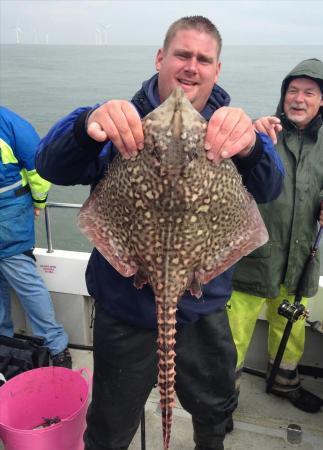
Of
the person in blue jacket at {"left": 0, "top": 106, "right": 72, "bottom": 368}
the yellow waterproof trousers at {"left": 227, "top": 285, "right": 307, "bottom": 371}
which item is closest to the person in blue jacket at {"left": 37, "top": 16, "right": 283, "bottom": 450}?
the yellow waterproof trousers at {"left": 227, "top": 285, "right": 307, "bottom": 371}

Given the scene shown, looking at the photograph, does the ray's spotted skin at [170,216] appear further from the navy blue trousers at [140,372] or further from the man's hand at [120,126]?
the navy blue trousers at [140,372]

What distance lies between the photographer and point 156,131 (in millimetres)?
1663

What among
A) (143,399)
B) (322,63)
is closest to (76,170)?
(143,399)

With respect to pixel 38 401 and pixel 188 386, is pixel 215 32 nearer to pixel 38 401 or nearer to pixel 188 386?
pixel 188 386

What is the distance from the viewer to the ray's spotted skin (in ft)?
5.48

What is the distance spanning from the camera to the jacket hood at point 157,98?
2.31m

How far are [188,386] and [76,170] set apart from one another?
4.98 feet

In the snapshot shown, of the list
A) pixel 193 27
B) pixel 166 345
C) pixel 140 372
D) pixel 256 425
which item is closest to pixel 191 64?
pixel 193 27

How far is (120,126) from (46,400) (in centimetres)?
278

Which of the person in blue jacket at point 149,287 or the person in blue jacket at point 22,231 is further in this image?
the person in blue jacket at point 22,231

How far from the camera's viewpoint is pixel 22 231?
165 inches

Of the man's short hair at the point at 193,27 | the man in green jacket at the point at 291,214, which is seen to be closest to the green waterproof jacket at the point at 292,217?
the man in green jacket at the point at 291,214

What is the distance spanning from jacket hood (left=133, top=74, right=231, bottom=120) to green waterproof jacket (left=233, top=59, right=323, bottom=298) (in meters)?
1.18

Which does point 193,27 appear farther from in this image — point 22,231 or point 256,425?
point 256,425
